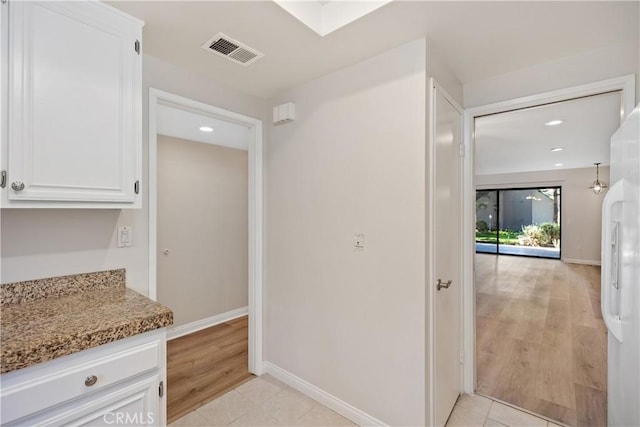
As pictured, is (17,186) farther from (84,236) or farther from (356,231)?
(356,231)

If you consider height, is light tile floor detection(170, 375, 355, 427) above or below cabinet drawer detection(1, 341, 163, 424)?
below

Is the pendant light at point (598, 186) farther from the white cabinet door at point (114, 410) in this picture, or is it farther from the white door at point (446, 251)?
the white cabinet door at point (114, 410)

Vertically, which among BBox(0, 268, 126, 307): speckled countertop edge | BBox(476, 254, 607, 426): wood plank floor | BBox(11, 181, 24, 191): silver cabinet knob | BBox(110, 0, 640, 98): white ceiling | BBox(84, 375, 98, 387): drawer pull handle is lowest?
BBox(476, 254, 607, 426): wood plank floor

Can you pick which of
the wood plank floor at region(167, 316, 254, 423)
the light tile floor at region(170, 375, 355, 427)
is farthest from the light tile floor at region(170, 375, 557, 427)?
the wood plank floor at region(167, 316, 254, 423)

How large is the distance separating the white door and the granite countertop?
1.51m

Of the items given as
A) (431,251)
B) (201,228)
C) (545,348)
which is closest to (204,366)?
(201,228)

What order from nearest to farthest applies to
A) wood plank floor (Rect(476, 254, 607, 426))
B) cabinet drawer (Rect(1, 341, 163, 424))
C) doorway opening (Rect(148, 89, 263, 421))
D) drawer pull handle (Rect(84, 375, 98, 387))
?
cabinet drawer (Rect(1, 341, 163, 424))
drawer pull handle (Rect(84, 375, 98, 387))
wood plank floor (Rect(476, 254, 607, 426))
doorway opening (Rect(148, 89, 263, 421))

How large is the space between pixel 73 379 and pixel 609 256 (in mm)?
A: 2256

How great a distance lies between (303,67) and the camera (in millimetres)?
2018

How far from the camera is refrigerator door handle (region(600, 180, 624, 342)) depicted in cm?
124

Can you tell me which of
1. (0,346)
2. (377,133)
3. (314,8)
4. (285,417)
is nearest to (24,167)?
(0,346)

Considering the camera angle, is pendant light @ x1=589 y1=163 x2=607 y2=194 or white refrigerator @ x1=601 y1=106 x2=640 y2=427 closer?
white refrigerator @ x1=601 y1=106 x2=640 y2=427

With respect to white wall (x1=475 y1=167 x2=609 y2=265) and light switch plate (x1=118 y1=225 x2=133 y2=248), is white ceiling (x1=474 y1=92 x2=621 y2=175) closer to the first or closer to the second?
white wall (x1=475 y1=167 x2=609 y2=265)

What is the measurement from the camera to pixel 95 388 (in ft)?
3.69
